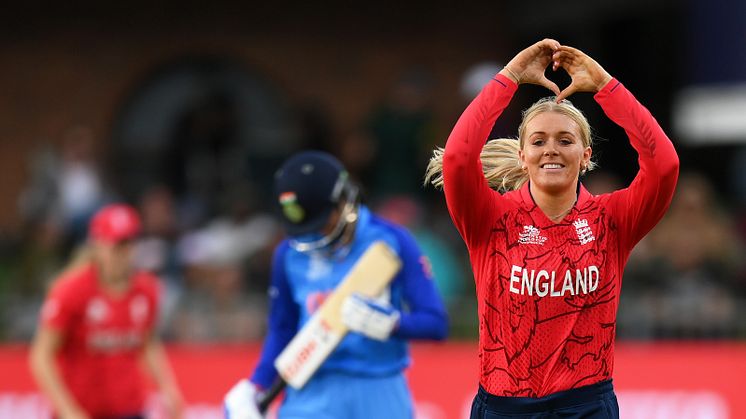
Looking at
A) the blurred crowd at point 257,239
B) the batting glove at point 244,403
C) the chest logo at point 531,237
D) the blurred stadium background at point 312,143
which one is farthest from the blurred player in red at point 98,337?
the chest logo at point 531,237

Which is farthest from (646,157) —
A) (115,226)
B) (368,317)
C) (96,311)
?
(96,311)

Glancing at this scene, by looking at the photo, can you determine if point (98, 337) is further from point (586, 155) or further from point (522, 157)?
point (586, 155)

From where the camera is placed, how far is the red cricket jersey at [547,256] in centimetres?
429

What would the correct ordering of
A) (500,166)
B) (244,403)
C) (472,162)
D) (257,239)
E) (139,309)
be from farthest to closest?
(257,239) < (139,309) < (244,403) < (500,166) < (472,162)

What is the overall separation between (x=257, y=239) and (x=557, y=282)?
7687 mm

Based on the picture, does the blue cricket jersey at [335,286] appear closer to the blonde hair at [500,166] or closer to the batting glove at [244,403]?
the batting glove at [244,403]

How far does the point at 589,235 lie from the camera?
436cm

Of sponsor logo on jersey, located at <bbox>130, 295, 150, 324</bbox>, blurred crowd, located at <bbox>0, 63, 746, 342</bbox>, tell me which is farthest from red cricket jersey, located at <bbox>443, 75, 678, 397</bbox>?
blurred crowd, located at <bbox>0, 63, 746, 342</bbox>

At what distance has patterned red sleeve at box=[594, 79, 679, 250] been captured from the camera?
170 inches

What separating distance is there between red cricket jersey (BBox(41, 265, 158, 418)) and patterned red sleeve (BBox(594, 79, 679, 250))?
4.32 metres

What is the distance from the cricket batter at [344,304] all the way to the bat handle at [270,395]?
28 mm

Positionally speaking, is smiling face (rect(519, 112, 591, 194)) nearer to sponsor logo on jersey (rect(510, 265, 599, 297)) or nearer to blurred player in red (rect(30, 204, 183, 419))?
sponsor logo on jersey (rect(510, 265, 599, 297))

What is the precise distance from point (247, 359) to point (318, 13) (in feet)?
16.9

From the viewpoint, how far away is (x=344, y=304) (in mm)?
5773
